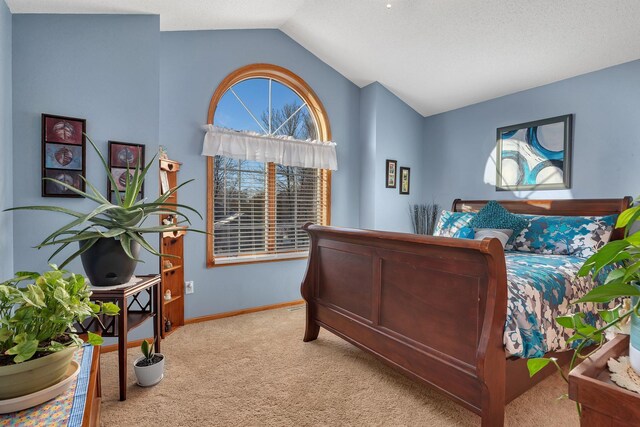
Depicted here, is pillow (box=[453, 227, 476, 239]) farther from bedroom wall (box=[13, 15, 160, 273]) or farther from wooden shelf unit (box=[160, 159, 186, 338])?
bedroom wall (box=[13, 15, 160, 273])

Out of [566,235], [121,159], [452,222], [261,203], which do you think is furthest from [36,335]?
[566,235]

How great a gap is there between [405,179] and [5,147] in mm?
3940

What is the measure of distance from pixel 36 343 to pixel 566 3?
3526mm

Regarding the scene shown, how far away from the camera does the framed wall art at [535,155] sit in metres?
3.20

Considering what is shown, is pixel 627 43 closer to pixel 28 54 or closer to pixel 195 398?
pixel 195 398

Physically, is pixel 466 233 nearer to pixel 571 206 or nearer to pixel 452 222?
pixel 452 222

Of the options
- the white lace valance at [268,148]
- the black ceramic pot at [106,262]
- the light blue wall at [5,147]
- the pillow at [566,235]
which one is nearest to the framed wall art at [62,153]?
the light blue wall at [5,147]

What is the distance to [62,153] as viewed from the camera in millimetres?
2357

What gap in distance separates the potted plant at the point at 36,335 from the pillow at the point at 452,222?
3072mm

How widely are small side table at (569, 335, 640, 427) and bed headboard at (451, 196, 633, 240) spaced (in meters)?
2.88

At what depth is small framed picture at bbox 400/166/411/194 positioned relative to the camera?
4.38 m

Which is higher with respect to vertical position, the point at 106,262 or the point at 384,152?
the point at 384,152

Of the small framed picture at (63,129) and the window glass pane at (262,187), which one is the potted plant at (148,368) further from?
the small framed picture at (63,129)

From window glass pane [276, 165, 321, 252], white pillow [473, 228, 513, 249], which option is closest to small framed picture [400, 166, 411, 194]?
window glass pane [276, 165, 321, 252]
